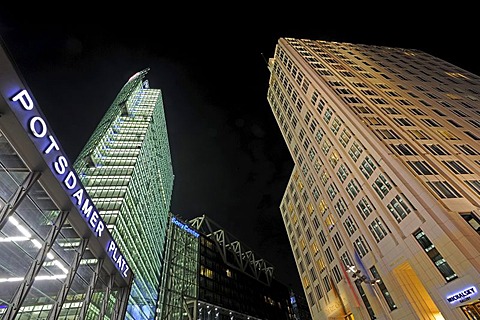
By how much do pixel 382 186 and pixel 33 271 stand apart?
3787 centimetres

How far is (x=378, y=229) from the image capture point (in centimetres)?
3591

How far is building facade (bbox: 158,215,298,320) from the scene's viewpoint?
68.1 meters

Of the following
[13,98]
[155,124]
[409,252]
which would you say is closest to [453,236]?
[409,252]

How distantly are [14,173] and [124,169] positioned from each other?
1714 inches

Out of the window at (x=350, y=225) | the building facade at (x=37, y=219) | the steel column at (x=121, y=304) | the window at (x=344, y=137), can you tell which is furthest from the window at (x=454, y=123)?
the steel column at (x=121, y=304)

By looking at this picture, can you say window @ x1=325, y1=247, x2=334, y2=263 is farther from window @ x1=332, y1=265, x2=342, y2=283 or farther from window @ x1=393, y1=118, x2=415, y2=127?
window @ x1=393, y1=118, x2=415, y2=127

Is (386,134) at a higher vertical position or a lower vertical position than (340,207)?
higher

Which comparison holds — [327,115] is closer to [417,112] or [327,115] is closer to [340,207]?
[417,112]

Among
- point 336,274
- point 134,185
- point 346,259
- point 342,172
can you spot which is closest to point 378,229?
point 346,259

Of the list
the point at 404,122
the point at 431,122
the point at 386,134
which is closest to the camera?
the point at 386,134

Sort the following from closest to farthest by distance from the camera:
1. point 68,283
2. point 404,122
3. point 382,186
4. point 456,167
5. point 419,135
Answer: point 68,283
point 456,167
point 382,186
point 419,135
point 404,122

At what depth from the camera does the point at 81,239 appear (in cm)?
2016

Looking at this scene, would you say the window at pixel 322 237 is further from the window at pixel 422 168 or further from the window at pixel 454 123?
the window at pixel 454 123

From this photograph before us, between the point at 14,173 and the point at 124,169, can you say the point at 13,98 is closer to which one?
the point at 14,173
